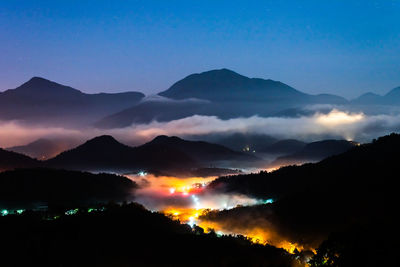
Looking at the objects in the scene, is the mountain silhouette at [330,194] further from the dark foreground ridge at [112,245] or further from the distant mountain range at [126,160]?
the distant mountain range at [126,160]

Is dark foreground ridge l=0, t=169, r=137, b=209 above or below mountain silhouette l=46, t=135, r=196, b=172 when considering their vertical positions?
below

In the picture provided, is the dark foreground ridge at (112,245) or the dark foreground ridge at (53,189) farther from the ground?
the dark foreground ridge at (53,189)

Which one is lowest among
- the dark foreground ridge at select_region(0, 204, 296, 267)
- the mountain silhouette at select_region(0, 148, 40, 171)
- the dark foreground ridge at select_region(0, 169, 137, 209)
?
the dark foreground ridge at select_region(0, 204, 296, 267)

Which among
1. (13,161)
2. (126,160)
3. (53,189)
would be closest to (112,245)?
(53,189)

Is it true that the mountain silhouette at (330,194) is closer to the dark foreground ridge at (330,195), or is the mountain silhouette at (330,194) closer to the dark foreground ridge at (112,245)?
the dark foreground ridge at (330,195)

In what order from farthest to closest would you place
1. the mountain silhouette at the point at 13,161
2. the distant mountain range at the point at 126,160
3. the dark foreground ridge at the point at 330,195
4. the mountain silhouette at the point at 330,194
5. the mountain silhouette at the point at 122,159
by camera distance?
the mountain silhouette at the point at 122,159
the distant mountain range at the point at 126,160
the mountain silhouette at the point at 13,161
the mountain silhouette at the point at 330,194
the dark foreground ridge at the point at 330,195

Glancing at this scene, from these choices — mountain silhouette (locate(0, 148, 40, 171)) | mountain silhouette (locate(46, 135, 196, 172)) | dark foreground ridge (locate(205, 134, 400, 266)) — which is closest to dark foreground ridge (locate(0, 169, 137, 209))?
dark foreground ridge (locate(205, 134, 400, 266))

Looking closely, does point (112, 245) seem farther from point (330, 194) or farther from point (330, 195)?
point (330, 194)

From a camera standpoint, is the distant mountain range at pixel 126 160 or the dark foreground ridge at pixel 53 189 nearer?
the dark foreground ridge at pixel 53 189

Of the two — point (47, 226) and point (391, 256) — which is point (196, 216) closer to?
point (47, 226)

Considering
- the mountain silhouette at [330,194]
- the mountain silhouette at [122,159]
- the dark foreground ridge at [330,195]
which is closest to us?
the dark foreground ridge at [330,195]

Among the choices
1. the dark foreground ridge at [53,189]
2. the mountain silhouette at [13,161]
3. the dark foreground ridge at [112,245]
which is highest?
the mountain silhouette at [13,161]

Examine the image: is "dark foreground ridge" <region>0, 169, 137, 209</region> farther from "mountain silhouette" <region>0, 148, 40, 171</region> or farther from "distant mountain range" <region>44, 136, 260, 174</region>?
"distant mountain range" <region>44, 136, 260, 174</region>

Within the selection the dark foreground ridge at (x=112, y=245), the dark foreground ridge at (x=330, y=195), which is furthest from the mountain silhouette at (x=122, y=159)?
the dark foreground ridge at (x=112, y=245)
